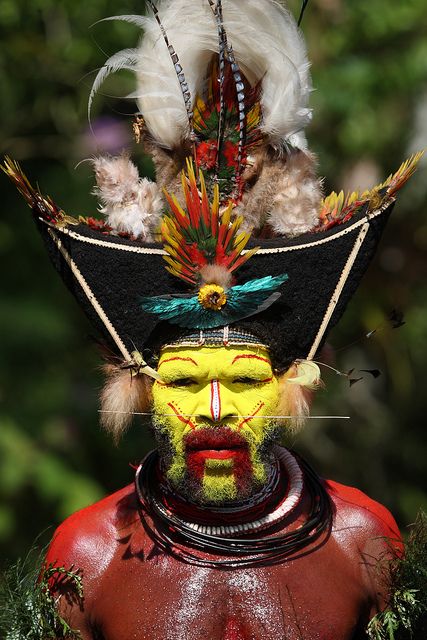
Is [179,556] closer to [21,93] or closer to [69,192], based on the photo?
[69,192]

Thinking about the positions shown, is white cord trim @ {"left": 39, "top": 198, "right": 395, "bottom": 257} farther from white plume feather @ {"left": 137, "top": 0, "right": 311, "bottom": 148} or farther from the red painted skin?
the red painted skin

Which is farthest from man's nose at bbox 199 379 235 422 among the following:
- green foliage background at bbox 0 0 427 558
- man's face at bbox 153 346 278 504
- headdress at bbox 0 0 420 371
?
green foliage background at bbox 0 0 427 558

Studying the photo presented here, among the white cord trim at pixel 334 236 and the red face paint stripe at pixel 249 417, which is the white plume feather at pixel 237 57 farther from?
the red face paint stripe at pixel 249 417

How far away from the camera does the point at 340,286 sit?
8.93 feet

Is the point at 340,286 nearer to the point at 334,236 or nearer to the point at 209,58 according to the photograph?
the point at 334,236

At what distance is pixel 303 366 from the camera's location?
8.96 feet

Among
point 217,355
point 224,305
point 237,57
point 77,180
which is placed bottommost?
point 217,355

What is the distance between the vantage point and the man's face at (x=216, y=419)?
263 centimetres

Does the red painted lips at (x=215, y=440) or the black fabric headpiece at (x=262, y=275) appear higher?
the black fabric headpiece at (x=262, y=275)

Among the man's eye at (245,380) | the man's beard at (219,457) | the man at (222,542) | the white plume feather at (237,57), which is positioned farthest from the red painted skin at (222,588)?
the white plume feather at (237,57)

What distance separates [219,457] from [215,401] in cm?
15

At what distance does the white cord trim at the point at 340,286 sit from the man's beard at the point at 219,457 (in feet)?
0.86

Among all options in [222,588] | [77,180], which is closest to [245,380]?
[222,588]

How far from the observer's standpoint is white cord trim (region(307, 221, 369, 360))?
270cm
